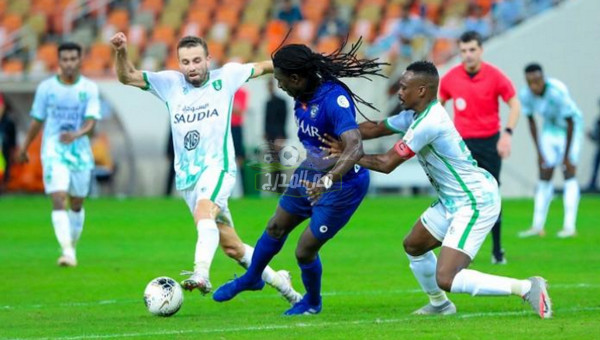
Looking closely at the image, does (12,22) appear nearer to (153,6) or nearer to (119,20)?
(119,20)

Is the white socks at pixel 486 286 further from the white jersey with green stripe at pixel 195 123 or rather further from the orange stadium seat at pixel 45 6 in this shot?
the orange stadium seat at pixel 45 6

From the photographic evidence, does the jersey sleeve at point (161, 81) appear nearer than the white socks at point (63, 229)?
Yes

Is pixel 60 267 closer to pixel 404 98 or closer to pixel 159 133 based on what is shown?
pixel 404 98

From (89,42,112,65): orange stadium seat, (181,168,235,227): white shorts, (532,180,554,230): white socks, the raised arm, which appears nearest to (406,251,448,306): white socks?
(181,168,235,227): white shorts

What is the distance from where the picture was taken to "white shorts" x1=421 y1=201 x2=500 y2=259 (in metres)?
10.0

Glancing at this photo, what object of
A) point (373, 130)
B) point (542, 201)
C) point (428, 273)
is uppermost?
point (373, 130)

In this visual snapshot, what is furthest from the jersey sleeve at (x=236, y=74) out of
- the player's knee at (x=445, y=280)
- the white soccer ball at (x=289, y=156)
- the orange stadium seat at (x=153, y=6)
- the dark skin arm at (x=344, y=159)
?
the orange stadium seat at (x=153, y=6)

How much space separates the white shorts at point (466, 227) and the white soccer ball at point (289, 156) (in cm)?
128

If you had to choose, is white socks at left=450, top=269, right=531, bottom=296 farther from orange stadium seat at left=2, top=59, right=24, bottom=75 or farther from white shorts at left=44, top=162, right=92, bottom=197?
orange stadium seat at left=2, top=59, right=24, bottom=75

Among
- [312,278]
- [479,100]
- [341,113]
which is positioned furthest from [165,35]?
[341,113]

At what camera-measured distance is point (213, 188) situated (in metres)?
11.1

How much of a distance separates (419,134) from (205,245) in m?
2.07

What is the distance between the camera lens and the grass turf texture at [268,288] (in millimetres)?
9727

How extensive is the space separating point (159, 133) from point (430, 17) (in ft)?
23.7
